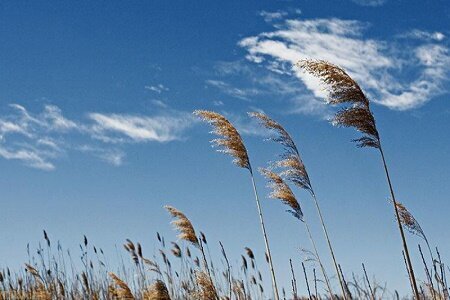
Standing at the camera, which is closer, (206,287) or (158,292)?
(206,287)

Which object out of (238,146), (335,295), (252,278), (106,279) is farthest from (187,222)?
(106,279)

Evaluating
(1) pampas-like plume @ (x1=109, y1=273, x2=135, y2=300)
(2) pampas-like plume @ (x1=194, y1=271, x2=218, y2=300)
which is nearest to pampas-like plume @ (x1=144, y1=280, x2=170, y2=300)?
(2) pampas-like plume @ (x1=194, y1=271, x2=218, y2=300)

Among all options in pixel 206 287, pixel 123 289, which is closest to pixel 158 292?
pixel 206 287

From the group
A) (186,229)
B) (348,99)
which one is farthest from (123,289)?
(348,99)

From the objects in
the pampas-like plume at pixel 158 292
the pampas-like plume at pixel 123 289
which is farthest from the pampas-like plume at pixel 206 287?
the pampas-like plume at pixel 123 289

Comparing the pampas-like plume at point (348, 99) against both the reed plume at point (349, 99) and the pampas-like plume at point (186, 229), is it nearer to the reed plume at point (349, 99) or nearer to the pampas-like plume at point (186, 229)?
the reed plume at point (349, 99)

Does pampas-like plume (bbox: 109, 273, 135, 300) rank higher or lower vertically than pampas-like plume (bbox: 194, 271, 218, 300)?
higher

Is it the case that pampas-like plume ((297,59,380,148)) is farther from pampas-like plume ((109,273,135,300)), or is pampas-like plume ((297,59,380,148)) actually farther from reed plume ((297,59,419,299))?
pampas-like plume ((109,273,135,300))

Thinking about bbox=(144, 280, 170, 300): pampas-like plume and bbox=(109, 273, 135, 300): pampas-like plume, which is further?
bbox=(109, 273, 135, 300): pampas-like plume

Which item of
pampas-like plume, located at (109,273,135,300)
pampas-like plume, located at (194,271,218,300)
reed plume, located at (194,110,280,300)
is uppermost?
reed plume, located at (194,110,280,300)

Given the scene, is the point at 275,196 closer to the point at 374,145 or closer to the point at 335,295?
the point at 335,295

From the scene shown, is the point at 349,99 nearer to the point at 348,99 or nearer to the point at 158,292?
the point at 348,99

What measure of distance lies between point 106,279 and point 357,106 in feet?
25.7

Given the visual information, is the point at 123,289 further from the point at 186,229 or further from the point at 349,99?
the point at 349,99
